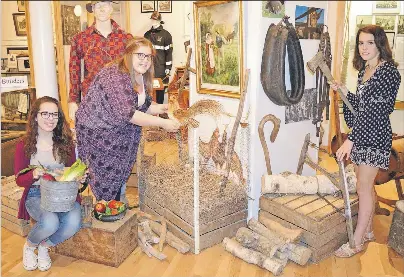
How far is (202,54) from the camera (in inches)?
126

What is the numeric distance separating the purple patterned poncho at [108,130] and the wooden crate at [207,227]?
425 mm

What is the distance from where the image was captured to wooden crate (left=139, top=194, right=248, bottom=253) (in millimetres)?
2750

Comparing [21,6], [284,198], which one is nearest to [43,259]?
[284,198]

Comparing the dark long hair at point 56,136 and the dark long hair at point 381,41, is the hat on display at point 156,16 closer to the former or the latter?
the dark long hair at point 56,136

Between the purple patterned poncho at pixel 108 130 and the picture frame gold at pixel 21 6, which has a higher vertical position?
the picture frame gold at pixel 21 6

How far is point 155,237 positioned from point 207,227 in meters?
0.38

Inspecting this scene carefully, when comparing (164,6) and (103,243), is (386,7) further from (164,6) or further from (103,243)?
(103,243)

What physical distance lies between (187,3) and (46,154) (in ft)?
15.0

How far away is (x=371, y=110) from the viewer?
2457 millimetres

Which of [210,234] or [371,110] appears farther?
[210,234]

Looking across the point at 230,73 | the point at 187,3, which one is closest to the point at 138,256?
the point at 230,73

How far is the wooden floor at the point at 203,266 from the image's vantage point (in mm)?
2506

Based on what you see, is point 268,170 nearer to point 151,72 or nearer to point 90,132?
point 151,72

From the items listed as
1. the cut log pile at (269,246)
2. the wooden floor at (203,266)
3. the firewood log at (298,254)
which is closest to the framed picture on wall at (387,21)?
the wooden floor at (203,266)
